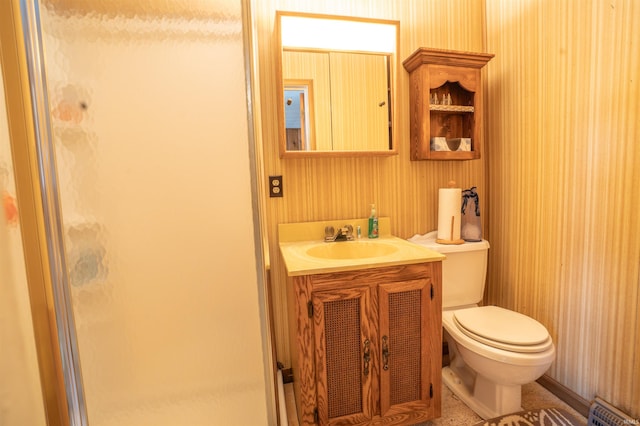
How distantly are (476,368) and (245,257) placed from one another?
3.79 ft

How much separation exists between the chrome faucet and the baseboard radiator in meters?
1.23

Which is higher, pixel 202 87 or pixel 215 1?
pixel 215 1

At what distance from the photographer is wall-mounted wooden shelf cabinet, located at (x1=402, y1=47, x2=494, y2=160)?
140 centimetres

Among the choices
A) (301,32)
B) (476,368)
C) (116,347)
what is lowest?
(476,368)

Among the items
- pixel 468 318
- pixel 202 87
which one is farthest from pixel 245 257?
pixel 468 318

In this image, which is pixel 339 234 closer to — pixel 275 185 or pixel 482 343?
pixel 275 185

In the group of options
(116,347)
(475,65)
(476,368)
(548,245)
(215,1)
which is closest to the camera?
(116,347)

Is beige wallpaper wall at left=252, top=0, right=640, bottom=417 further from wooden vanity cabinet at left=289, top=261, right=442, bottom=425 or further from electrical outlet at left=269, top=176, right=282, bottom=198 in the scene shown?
wooden vanity cabinet at left=289, top=261, right=442, bottom=425

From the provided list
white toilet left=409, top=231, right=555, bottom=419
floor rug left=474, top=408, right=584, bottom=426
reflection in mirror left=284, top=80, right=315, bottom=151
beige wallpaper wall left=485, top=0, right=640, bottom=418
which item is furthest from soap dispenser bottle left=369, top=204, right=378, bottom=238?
floor rug left=474, top=408, right=584, bottom=426

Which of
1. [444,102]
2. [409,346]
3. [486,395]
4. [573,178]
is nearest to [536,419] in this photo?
[486,395]

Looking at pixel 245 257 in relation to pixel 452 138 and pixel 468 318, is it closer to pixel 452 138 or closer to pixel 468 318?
pixel 468 318

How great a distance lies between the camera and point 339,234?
1.43 m

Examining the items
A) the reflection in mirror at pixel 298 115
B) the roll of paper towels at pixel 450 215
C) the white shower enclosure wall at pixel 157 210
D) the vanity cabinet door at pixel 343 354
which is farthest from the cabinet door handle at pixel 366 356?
the reflection in mirror at pixel 298 115

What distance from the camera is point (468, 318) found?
123 cm
